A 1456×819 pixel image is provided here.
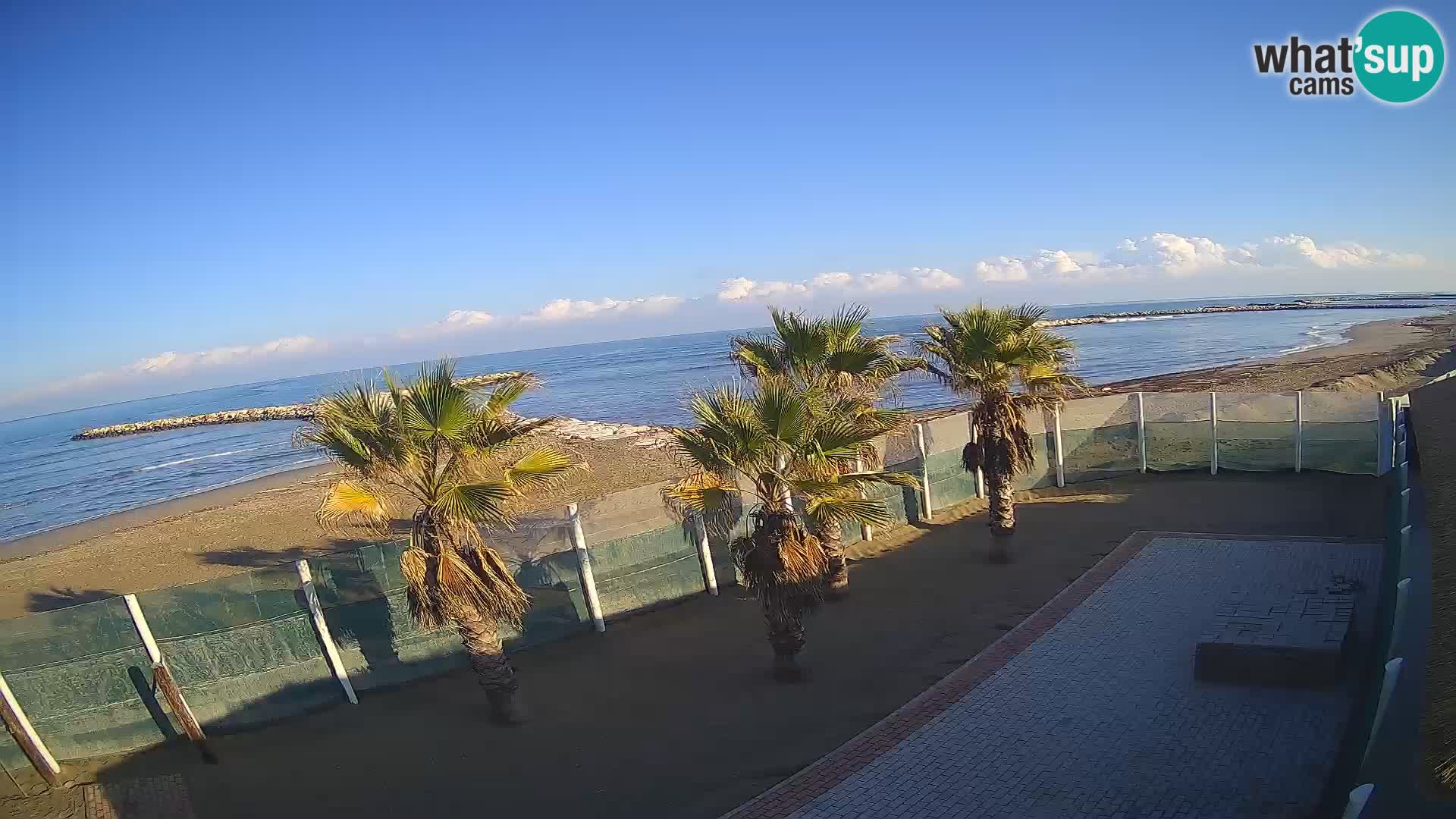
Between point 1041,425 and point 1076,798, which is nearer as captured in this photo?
point 1076,798

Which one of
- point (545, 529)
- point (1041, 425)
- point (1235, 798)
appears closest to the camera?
point (1235, 798)

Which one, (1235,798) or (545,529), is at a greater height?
(545,529)

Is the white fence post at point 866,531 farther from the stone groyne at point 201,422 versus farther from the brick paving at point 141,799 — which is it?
the stone groyne at point 201,422

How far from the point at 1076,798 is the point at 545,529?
699 centimetres

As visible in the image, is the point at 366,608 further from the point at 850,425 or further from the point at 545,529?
the point at 850,425

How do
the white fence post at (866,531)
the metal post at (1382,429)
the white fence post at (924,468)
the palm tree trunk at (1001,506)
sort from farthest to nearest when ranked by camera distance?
the white fence post at (924,468) → the metal post at (1382,429) → the white fence post at (866,531) → the palm tree trunk at (1001,506)

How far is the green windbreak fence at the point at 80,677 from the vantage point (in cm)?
809

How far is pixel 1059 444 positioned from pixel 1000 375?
5090 mm

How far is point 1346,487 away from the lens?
1335cm

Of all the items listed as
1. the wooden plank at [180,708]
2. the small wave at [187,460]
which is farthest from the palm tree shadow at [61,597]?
the small wave at [187,460]

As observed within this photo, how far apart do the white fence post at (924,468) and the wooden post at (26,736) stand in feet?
42.9

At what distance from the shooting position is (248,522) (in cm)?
2300

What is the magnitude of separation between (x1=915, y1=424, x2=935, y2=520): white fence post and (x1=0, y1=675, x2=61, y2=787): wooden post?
13070 millimetres

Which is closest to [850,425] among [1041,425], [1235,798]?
[1235,798]
